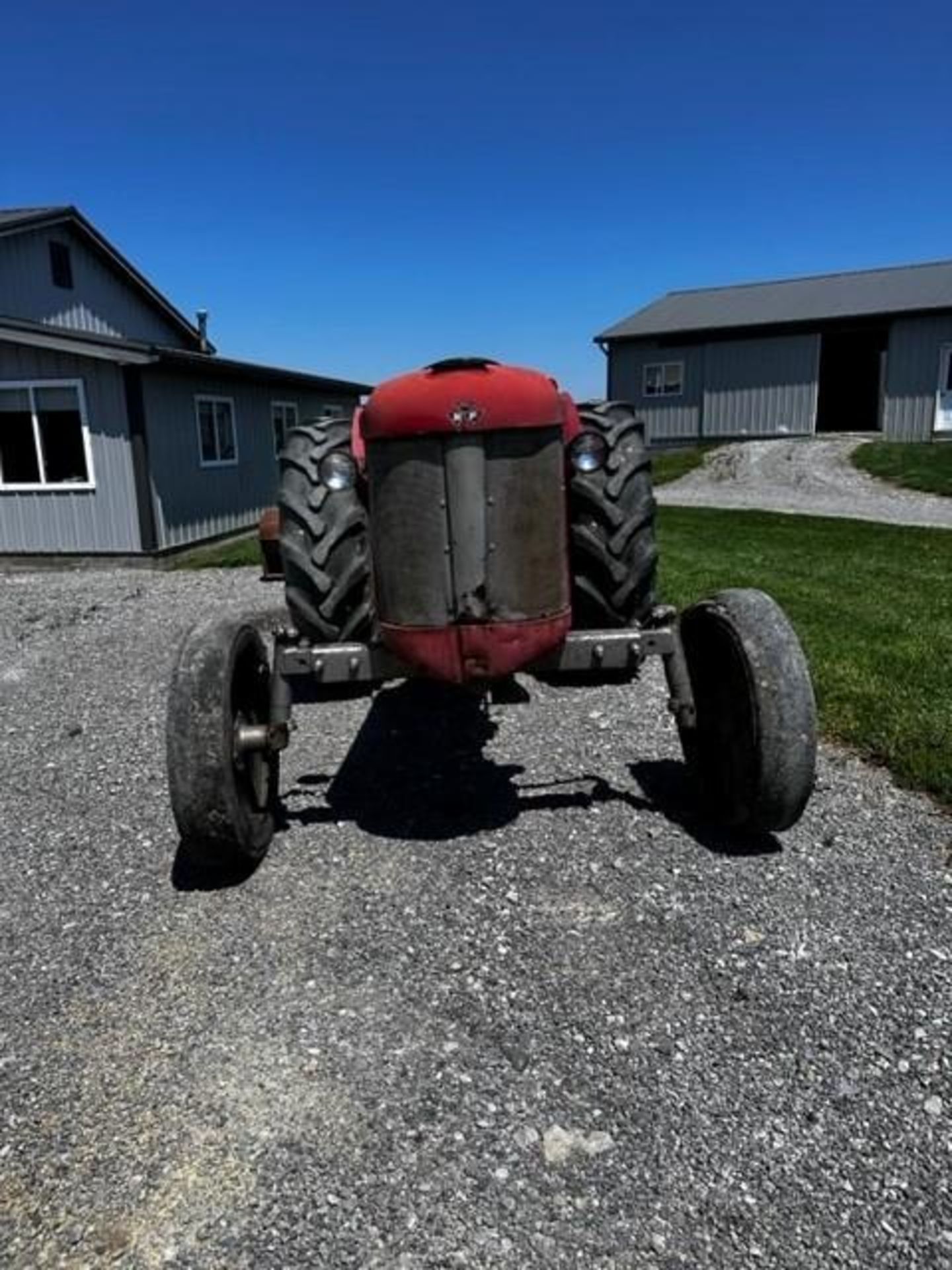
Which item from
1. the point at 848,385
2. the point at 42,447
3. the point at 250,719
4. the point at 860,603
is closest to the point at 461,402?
the point at 250,719

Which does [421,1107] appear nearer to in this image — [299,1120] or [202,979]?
[299,1120]

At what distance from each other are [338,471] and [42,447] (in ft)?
37.3

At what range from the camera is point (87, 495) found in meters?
13.5

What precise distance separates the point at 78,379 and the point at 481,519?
1168 centimetres

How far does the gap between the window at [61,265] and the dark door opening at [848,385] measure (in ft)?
64.4

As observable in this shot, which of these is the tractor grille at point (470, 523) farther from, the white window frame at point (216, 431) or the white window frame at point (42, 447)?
the white window frame at point (216, 431)

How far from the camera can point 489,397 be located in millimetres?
3072

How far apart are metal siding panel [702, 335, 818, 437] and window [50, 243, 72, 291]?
16.8 metres

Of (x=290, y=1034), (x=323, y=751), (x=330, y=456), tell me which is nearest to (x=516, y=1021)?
(x=290, y=1034)

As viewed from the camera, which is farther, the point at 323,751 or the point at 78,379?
the point at 78,379

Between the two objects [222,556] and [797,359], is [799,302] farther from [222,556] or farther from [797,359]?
[222,556]

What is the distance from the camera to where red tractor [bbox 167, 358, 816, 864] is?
3137mm

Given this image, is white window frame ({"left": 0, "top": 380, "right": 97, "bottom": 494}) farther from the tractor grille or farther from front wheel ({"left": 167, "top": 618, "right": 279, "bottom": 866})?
the tractor grille

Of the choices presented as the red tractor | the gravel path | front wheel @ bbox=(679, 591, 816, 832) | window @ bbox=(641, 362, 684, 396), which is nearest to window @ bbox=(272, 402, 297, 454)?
the gravel path
